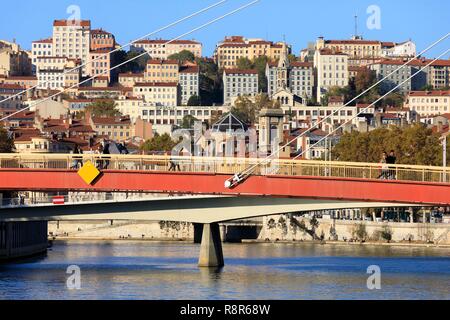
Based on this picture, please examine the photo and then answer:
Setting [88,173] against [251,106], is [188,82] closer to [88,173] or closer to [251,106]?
[251,106]

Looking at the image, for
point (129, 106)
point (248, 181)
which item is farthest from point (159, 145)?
point (248, 181)

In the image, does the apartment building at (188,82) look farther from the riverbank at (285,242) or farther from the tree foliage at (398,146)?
the riverbank at (285,242)

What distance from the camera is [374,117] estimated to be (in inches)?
6265

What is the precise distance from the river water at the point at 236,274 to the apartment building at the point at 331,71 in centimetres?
12036

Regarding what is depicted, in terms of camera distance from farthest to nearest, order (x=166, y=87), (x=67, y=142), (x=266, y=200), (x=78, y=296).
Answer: (x=166, y=87), (x=67, y=142), (x=266, y=200), (x=78, y=296)

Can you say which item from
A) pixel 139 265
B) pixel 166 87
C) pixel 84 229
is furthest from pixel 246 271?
pixel 166 87

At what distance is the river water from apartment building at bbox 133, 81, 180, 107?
116 meters

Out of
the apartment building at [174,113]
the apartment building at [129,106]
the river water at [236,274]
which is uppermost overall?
the apartment building at [129,106]

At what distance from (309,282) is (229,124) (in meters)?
78.1

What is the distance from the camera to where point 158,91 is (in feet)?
636

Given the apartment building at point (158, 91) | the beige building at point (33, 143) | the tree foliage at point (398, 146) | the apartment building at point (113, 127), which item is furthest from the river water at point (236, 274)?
the apartment building at point (158, 91)

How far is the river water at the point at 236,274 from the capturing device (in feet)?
151

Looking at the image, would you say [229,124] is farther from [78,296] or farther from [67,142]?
[78,296]

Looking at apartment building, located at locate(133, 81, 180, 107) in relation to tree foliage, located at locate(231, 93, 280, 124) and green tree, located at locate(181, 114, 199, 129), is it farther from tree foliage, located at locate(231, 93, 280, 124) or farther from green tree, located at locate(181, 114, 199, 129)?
green tree, located at locate(181, 114, 199, 129)
